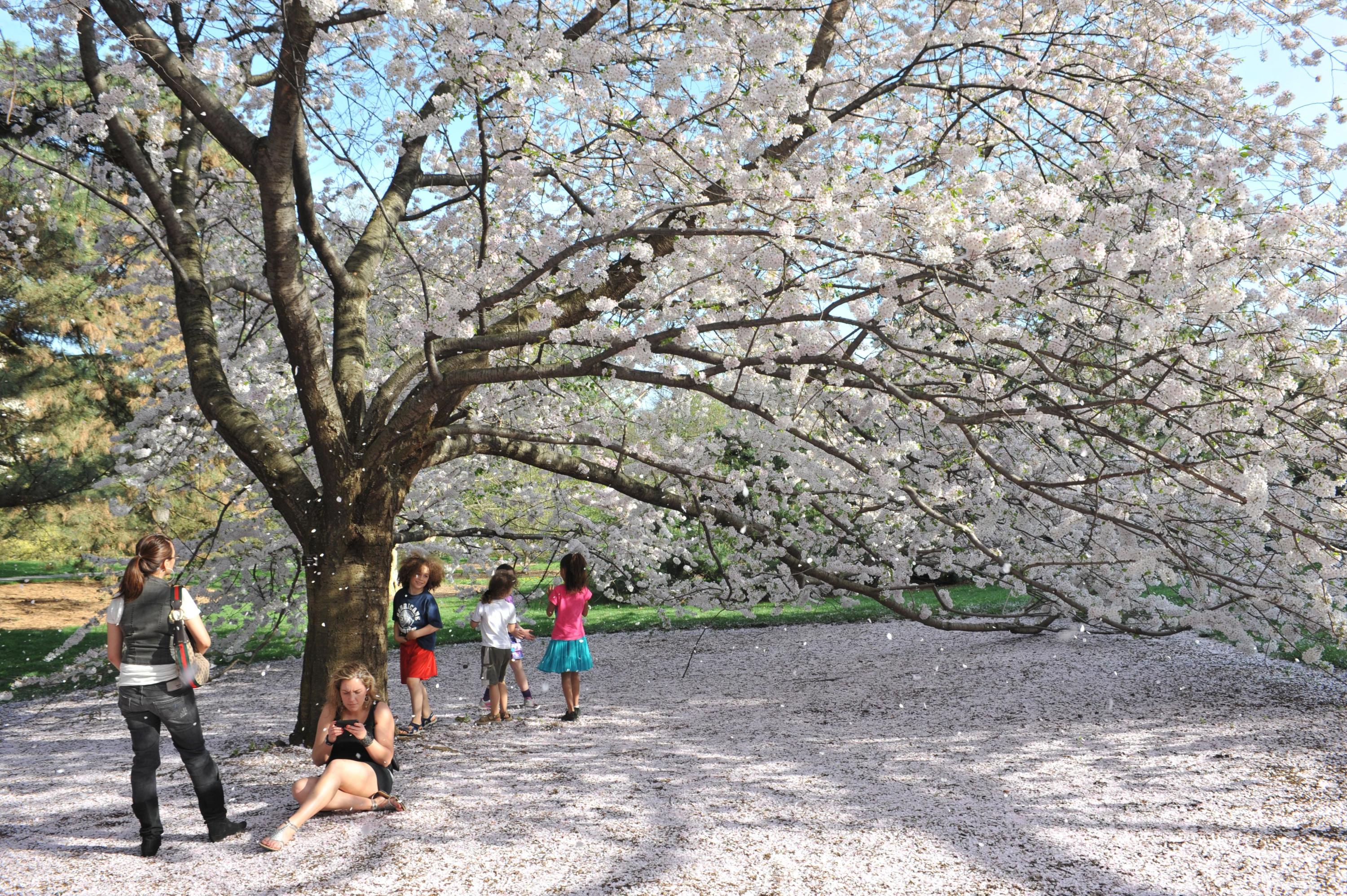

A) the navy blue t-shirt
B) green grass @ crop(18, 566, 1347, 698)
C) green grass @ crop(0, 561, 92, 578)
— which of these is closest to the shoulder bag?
the navy blue t-shirt

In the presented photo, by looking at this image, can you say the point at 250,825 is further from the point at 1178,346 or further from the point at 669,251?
the point at 1178,346

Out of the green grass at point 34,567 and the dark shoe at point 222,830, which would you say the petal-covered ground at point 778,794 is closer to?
the dark shoe at point 222,830

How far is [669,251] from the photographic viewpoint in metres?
5.67

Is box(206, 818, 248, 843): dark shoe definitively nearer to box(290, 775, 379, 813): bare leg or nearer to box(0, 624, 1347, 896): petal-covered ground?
box(0, 624, 1347, 896): petal-covered ground

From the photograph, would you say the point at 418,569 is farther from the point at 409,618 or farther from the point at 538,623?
the point at 538,623

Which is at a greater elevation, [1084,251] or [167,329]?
[167,329]

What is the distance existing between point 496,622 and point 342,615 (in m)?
1.47

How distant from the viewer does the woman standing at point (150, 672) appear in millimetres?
3846

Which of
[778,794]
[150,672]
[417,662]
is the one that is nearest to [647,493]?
[417,662]

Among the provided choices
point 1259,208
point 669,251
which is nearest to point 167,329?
point 669,251

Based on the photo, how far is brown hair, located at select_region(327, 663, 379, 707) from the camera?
4.27 meters

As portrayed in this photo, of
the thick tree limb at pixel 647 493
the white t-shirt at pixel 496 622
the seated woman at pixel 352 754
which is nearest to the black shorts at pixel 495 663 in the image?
the white t-shirt at pixel 496 622

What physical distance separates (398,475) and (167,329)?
4.04 meters

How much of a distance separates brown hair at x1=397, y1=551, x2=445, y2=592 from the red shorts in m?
0.45
